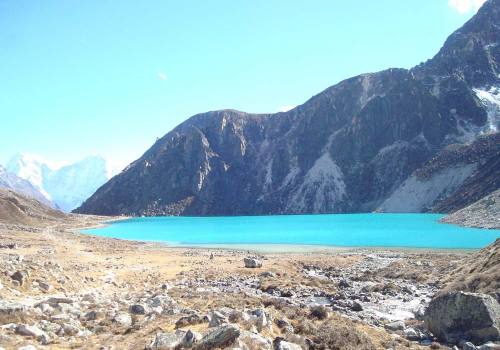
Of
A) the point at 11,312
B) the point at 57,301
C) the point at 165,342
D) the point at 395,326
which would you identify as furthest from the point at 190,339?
the point at 395,326

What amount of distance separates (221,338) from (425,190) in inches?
7127

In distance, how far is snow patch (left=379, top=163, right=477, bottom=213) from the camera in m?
172

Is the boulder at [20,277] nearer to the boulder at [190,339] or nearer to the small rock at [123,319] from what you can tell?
the small rock at [123,319]

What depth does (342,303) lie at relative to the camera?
26547mm

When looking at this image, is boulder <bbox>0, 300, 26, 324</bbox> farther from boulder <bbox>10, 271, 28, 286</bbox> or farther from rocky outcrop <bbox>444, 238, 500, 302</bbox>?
rocky outcrop <bbox>444, 238, 500, 302</bbox>

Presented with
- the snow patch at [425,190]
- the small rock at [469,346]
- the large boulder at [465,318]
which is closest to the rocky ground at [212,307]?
the large boulder at [465,318]

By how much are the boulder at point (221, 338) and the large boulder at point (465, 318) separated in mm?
9679

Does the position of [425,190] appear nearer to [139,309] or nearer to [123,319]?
[139,309]

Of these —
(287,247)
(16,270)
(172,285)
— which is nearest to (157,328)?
(16,270)

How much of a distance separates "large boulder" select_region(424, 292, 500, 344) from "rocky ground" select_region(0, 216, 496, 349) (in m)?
0.69

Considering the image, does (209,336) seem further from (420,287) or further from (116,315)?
(420,287)

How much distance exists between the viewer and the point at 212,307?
21828 mm

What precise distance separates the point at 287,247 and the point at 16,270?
49831mm

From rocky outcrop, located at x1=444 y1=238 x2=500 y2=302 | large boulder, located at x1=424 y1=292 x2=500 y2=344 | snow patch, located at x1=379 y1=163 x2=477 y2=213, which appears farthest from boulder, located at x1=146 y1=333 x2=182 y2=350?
snow patch, located at x1=379 y1=163 x2=477 y2=213
